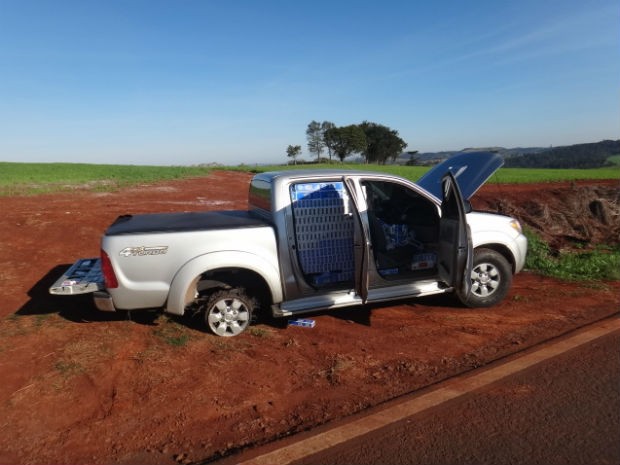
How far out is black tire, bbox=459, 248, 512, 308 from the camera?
550 cm

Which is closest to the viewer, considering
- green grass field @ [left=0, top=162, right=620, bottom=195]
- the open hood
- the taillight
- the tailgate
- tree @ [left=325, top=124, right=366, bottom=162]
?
the taillight

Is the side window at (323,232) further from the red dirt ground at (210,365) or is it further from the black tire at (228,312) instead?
the black tire at (228,312)

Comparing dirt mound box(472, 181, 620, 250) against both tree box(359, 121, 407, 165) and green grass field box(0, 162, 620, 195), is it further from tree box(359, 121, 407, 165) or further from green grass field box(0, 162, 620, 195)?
tree box(359, 121, 407, 165)

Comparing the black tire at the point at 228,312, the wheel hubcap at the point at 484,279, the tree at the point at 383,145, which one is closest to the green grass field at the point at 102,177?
the wheel hubcap at the point at 484,279

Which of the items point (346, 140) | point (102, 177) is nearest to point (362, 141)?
point (346, 140)

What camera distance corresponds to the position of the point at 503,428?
3078 millimetres

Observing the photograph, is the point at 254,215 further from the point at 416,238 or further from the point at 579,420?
the point at 579,420

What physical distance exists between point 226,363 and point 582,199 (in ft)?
45.5

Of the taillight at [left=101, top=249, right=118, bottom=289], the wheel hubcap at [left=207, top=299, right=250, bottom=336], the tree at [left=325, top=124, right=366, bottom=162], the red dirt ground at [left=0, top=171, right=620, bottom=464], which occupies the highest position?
the tree at [left=325, top=124, right=366, bottom=162]

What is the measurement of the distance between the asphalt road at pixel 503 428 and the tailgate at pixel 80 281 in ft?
8.93

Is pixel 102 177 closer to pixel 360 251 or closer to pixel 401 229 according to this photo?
pixel 401 229

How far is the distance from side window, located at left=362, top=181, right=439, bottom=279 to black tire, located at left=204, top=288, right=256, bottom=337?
159 centimetres

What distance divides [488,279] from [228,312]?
3310 millimetres

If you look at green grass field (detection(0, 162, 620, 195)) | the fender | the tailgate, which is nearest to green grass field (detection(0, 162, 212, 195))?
green grass field (detection(0, 162, 620, 195))
